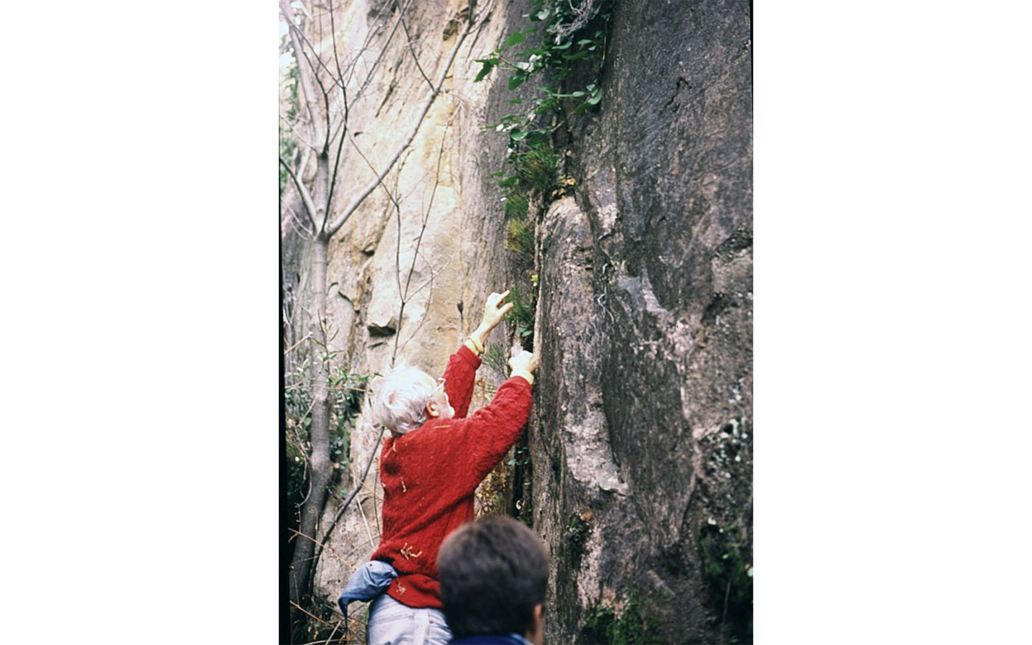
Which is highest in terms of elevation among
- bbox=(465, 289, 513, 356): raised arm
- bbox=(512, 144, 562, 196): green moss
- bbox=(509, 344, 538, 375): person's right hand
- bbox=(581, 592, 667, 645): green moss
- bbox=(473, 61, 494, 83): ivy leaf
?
bbox=(473, 61, 494, 83): ivy leaf

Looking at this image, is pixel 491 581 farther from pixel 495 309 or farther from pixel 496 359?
pixel 495 309

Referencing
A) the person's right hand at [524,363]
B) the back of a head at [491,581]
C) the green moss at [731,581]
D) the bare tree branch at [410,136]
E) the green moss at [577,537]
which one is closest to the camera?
the back of a head at [491,581]

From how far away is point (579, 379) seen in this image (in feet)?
7.77

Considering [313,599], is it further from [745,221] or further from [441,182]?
[745,221]

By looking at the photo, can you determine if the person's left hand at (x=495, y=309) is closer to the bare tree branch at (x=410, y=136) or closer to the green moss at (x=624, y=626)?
the bare tree branch at (x=410, y=136)

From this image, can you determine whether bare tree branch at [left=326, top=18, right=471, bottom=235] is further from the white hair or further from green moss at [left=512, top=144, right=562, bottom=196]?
the white hair

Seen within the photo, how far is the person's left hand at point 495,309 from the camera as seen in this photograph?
253 centimetres

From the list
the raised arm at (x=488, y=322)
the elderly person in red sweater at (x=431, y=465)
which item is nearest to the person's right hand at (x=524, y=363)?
the elderly person in red sweater at (x=431, y=465)

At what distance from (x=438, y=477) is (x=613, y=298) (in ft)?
2.41

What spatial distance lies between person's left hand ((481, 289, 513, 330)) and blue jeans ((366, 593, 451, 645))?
2.84ft

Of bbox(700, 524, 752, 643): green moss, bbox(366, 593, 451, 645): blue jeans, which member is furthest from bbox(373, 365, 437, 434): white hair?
bbox(700, 524, 752, 643): green moss

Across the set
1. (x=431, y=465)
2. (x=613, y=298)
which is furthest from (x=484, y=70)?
(x=431, y=465)

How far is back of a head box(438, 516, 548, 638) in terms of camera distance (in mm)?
1857

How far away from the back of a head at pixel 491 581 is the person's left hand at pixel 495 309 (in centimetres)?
74
